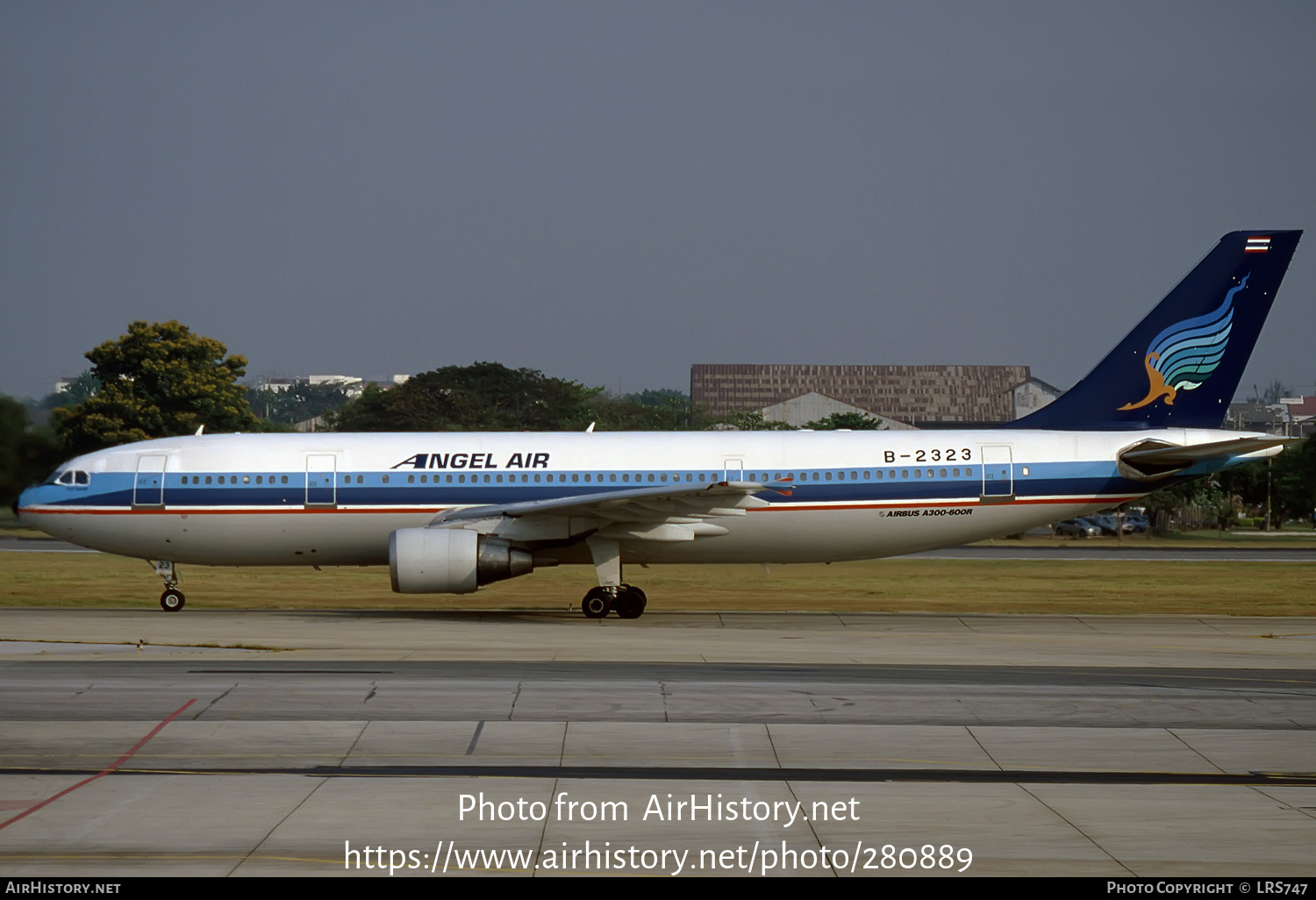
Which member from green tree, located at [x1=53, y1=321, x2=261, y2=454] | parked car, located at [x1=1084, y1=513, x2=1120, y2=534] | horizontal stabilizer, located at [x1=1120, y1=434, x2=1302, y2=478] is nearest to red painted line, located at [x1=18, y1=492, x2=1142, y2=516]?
horizontal stabilizer, located at [x1=1120, y1=434, x2=1302, y2=478]

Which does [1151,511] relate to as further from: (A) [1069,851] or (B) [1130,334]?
(A) [1069,851]

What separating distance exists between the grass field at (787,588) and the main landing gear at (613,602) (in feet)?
9.33

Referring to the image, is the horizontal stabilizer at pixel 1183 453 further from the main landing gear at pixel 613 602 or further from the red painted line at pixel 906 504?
the main landing gear at pixel 613 602

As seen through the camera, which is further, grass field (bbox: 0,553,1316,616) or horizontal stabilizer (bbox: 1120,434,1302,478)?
grass field (bbox: 0,553,1316,616)

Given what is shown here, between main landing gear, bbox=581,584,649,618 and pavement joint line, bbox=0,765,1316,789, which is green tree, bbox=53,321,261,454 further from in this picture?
pavement joint line, bbox=0,765,1316,789

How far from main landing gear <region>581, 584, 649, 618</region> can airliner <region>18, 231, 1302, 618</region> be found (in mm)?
38

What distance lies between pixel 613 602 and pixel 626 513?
2.22m

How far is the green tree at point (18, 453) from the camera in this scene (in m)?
46.8

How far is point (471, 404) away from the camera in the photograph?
291 feet

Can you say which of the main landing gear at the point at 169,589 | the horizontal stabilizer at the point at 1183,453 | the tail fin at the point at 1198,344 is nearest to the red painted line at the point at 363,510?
the horizontal stabilizer at the point at 1183,453

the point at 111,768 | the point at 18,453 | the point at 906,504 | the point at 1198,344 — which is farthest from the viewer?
the point at 18,453

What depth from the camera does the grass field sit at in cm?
3184

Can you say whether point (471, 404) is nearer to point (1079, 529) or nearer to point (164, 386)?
point (164, 386)

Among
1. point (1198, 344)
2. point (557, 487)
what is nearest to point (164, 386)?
point (557, 487)
